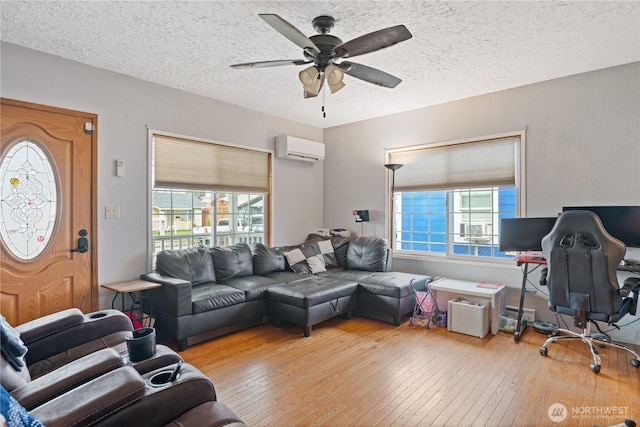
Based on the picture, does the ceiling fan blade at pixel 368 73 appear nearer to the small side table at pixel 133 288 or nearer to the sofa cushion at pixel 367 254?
the sofa cushion at pixel 367 254

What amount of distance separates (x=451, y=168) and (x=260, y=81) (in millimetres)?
2658

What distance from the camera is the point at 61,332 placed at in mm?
2121

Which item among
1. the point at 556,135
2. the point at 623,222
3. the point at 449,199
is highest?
the point at 556,135

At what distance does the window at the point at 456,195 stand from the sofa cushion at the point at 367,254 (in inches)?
19.9

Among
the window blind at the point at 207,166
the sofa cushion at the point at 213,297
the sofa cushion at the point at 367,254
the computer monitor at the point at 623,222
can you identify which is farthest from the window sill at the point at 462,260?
the sofa cushion at the point at 213,297

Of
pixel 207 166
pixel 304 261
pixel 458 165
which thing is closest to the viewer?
pixel 207 166

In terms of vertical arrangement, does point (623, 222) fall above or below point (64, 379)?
above

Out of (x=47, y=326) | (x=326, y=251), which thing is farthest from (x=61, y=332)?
(x=326, y=251)

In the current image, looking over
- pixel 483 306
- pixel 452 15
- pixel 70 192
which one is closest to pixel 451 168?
pixel 483 306

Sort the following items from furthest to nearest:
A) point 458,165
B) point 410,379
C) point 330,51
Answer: point 458,165, point 410,379, point 330,51

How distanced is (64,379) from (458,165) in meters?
4.41

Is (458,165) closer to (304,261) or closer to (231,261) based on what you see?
(304,261)

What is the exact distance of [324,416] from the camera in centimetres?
222

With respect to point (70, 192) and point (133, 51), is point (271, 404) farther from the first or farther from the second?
point (133, 51)
